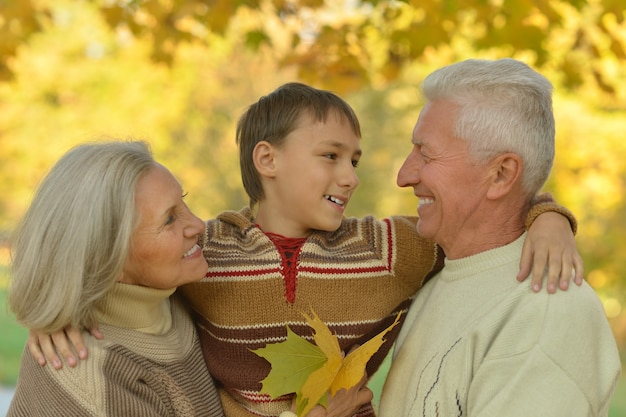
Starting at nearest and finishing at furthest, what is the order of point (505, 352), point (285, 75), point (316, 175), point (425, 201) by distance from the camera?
point (505, 352) → point (425, 201) → point (316, 175) → point (285, 75)

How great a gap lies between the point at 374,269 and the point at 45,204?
1031 millimetres

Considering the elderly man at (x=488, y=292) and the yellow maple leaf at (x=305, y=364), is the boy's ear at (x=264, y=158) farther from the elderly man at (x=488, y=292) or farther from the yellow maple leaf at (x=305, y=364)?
the yellow maple leaf at (x=305, y=364)

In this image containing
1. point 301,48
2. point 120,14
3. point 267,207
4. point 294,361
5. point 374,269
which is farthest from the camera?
point 301,48

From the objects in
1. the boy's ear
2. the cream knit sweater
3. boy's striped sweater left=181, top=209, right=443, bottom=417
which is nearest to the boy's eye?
boy's striped sweater left=181, top=209, right=443, bottom=417

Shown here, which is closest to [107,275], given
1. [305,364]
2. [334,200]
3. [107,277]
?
[107,277]

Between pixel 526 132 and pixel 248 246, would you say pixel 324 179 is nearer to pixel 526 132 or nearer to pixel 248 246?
pixel 248 246

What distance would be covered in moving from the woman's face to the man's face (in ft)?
2.23

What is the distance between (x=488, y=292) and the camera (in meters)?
2.31

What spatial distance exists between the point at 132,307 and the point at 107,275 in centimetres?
17

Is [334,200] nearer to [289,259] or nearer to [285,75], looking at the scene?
[289,259]

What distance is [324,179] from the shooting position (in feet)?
9.05

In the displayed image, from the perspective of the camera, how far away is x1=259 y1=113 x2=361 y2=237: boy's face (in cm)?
276

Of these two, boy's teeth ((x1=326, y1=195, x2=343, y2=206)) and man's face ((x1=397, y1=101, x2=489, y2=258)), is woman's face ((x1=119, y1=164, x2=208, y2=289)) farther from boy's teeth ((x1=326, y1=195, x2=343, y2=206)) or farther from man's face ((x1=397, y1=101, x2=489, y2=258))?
man's face ((x1=397, y1=101, x2=489, y2=258))

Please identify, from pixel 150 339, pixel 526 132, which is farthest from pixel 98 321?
pixel 526 132
